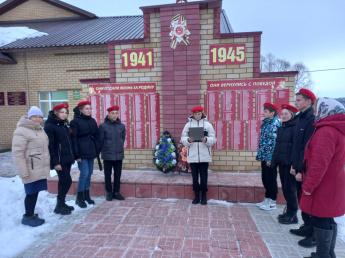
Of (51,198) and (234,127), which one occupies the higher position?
(234,127)

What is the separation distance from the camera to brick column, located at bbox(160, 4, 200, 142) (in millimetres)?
5270

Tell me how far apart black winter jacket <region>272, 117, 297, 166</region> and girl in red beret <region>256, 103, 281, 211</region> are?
0.22 m

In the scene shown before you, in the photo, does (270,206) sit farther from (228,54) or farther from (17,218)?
(17,218)

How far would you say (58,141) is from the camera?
374cm

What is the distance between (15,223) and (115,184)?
1.66 m

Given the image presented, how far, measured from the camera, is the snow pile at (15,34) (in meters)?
9.65

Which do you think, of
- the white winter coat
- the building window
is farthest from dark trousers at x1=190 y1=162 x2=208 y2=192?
the building window

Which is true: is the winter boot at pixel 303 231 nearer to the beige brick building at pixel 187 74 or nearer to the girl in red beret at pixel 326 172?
the girl in red beret at pixel 326 172

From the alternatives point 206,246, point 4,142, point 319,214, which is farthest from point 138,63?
point 4,142

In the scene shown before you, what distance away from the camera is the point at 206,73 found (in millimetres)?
5391

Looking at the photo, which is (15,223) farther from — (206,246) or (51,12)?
(51,12)

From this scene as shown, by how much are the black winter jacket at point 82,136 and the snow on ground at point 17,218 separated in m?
1.00

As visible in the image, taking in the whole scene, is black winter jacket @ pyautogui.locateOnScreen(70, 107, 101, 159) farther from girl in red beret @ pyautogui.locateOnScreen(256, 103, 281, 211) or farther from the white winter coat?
girl in red beret @ pyautogui.locateOnScreen(256, 103, 281, 211)

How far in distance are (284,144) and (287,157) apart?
0.20 m
